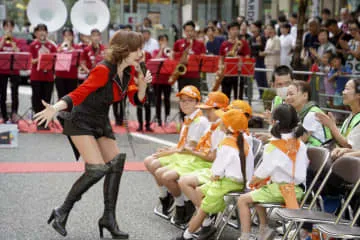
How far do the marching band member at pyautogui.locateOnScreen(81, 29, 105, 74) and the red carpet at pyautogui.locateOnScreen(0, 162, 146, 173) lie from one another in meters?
3.45

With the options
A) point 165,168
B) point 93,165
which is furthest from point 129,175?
point 93,165

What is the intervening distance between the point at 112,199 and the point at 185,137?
1090 mm

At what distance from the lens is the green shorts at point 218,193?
227 inches

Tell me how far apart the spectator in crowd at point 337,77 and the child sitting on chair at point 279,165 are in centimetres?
599

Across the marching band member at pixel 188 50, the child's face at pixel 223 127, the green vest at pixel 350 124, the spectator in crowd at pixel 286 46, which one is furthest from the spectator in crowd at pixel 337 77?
the child's face at pixel 223 127

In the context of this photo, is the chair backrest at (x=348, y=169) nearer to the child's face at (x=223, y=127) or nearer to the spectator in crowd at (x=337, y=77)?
the child's face at (x=223, y=127)

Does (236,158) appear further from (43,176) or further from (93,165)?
(43,176)

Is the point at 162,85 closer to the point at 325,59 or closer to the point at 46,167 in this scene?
the point at 325,59

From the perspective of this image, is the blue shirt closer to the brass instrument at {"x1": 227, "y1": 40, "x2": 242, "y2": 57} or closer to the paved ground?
the brass instrument at {"x1": 227, "y1": 40, "x2": 242, "y2": 57}

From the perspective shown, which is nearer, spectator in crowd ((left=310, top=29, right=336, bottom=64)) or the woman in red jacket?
the woman in red jacket

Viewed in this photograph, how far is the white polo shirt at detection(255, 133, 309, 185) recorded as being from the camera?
5441 millimetres

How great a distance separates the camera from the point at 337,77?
37.6ft

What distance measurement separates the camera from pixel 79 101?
5914 mm

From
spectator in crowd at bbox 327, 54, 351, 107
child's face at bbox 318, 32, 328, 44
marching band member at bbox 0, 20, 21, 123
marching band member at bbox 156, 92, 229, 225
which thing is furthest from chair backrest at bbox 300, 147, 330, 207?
marching band member at bbox 0, 20, 21, 123
